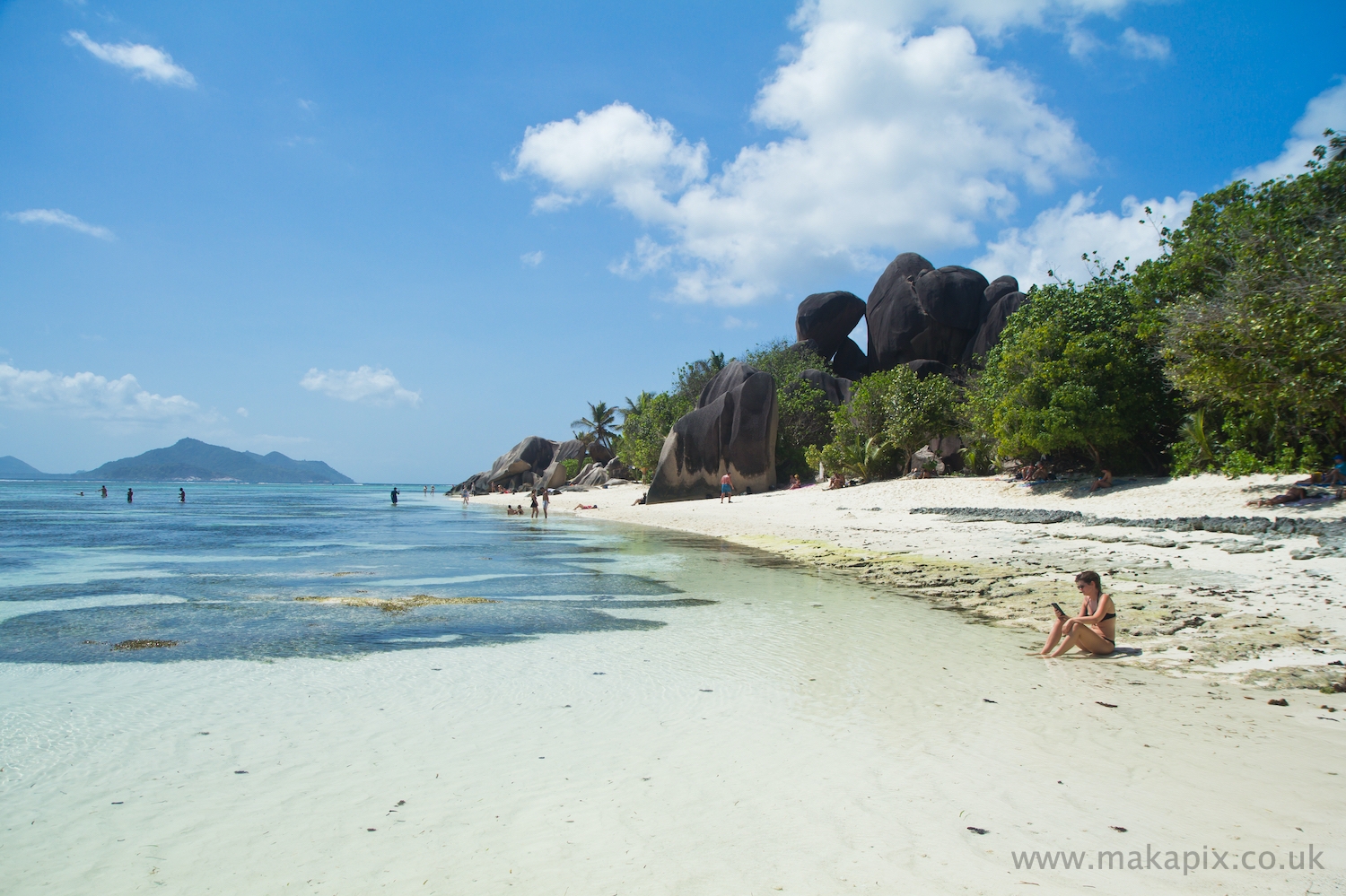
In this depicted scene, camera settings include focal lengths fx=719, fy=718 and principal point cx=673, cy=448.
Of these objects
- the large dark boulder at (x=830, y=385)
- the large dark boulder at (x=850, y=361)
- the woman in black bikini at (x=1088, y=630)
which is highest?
the large dark boulder at (x=850, y=361)

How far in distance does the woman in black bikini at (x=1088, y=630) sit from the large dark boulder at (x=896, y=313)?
35987 millimetres

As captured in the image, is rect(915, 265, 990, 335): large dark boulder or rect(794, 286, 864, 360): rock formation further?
rect(794, 286, 864, 360): rock formation

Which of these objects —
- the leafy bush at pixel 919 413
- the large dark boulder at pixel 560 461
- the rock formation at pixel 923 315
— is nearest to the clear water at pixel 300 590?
the leafy bush at pixel 919 413

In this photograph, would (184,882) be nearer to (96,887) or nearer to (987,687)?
(96,887)

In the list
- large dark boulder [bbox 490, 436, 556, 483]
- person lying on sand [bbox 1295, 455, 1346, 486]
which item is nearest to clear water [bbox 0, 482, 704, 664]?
person lying on sand [bbox 1295, 455, 1346, 486]

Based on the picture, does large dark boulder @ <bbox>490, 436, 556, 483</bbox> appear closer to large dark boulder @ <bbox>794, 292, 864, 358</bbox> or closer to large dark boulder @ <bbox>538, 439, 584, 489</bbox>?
large dark boulder @ <bbox>538, 439, 584, 489</bbox>

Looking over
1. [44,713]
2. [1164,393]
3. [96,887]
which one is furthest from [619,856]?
[1164,393]

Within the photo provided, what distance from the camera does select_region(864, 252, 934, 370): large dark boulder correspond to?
42.1 metres

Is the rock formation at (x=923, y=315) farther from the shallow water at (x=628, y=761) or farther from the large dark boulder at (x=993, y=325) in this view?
the shallow water at (x=628, y=761)

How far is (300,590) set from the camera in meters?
12.2

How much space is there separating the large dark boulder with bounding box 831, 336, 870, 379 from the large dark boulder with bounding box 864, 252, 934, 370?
1.22 metres

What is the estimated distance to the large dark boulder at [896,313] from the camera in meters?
42.1

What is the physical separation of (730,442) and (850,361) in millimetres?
18518

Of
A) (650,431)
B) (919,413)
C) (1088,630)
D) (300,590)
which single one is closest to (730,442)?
(919,413)
